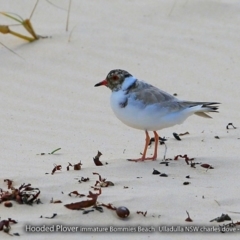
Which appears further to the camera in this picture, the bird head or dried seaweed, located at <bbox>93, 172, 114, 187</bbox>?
the bird head

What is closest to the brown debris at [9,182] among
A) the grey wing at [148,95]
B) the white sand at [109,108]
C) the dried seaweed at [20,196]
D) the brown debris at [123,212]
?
the white sand at [109,108]

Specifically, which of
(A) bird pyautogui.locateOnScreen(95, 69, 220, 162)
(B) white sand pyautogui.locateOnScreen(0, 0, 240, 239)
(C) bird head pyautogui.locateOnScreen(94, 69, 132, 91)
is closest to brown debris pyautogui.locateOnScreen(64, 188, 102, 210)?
(B) white sand pyautogui.locateOnScreen(0, 0, 240, 239)

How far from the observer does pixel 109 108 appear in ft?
27.2

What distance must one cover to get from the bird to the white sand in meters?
0.35

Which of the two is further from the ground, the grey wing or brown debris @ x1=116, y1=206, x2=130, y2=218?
the grey wing

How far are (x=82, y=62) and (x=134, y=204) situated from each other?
4.78 m

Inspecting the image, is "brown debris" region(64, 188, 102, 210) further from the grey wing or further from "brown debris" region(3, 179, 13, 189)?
the grey wing

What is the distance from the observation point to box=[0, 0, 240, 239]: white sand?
493cm

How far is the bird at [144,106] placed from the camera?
6000 mm

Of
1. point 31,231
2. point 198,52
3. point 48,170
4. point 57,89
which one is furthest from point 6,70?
point 31,231

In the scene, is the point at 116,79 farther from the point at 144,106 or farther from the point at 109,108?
the point at 109,108

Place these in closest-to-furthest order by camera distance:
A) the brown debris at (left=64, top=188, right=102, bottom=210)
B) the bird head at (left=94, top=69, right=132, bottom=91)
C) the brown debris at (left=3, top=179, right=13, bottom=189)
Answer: the brown debris at (left=64, top=188, right=102, bottom=210) < the brown debris at (left=3, top=179, right=13, bottom=189) < the bird head at (left=94, top=69, right=132, bottom=91)

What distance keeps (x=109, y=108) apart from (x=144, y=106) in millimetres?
2328

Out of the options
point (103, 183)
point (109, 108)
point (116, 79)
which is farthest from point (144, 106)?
point (109, 108)
